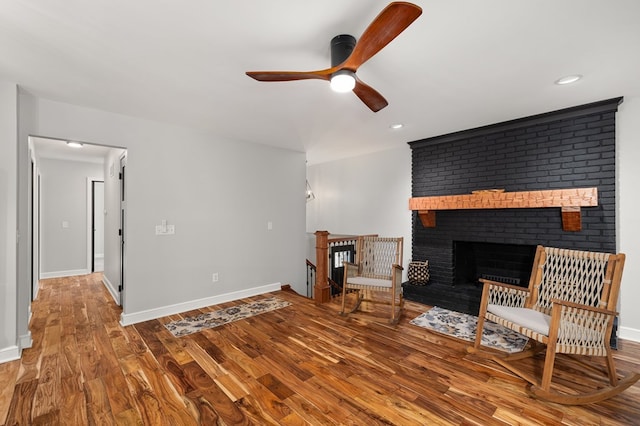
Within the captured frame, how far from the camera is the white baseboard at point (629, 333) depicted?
9.34ft

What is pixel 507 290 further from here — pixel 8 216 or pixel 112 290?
pixel 112 290

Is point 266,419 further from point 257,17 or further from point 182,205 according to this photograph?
point 182,205

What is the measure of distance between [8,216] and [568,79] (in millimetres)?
5058

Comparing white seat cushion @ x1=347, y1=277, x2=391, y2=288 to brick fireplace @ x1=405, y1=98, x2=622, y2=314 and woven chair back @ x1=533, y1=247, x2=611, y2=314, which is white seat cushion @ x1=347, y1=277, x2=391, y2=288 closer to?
brick fireplace @ x1=405, y1=98, x2=622, y2=314

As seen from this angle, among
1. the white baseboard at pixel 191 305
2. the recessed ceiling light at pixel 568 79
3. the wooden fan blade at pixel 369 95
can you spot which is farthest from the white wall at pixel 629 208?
the white baseboard at pixel 191 305

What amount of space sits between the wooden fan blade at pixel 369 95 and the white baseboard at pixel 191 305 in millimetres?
3278

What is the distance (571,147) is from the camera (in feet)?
10.4

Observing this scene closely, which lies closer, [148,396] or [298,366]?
[148,396]

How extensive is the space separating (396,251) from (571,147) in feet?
7.46

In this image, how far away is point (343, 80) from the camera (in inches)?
71.8

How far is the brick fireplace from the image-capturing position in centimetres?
302

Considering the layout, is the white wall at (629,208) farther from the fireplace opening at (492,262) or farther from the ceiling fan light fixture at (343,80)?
the ceiling fan light fixture at (343,80)

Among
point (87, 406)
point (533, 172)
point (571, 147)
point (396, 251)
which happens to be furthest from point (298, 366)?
point (571, 147)

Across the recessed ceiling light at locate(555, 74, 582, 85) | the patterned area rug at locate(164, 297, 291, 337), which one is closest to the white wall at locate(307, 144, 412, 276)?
the patterned area rug at locate(164, 297, 291, 337)
